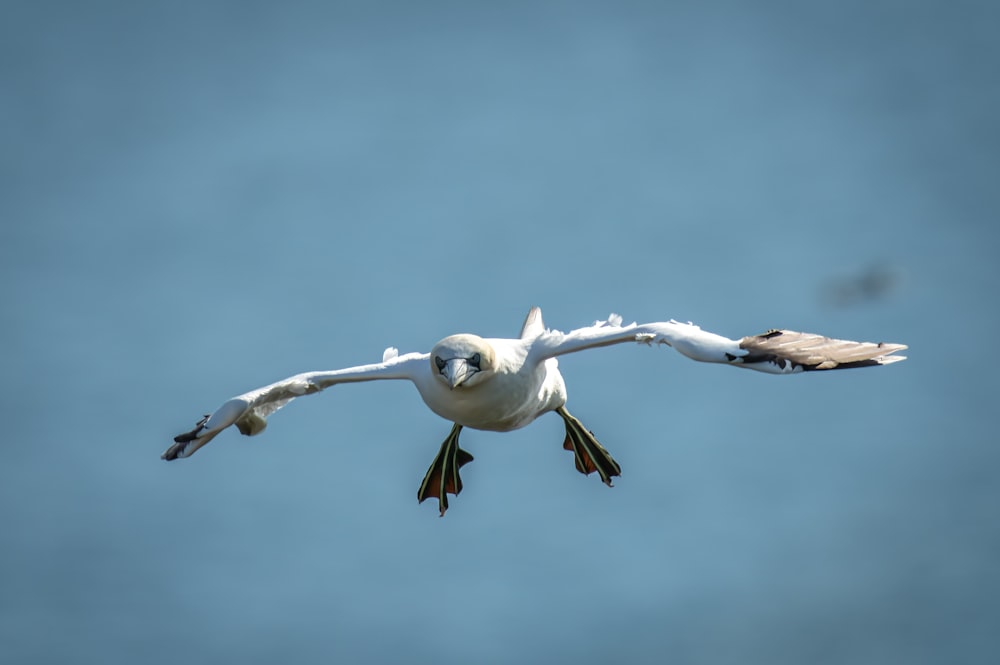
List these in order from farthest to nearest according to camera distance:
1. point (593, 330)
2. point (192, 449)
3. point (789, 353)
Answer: point (192, 449), point (593, 330), point (789, 353)

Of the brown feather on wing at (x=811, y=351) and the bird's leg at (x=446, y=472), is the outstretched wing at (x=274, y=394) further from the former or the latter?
the brown feather on wing at (x=811, y=351)

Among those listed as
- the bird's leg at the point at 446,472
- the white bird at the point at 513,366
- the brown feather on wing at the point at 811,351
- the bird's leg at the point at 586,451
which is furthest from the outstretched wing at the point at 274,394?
the brown feather on wing at the point at 811,351

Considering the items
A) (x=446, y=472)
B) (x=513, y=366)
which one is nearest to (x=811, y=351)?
(x=513, y=366)

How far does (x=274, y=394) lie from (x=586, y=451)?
4805 mm

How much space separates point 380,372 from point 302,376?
1086 mm

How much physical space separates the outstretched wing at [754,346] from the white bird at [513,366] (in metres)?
0.01

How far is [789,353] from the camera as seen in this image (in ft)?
65.3

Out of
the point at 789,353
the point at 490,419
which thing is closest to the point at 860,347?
the point at 789,353

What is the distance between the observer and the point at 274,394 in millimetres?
22750

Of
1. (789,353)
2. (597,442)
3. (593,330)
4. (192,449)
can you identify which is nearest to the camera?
(789,353)

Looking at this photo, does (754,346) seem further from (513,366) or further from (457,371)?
(457,371)

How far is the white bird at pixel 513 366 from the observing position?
1995cm

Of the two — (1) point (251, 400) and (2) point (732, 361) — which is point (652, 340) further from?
(1) point (251, 400)

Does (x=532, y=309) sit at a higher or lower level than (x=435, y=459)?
higher
